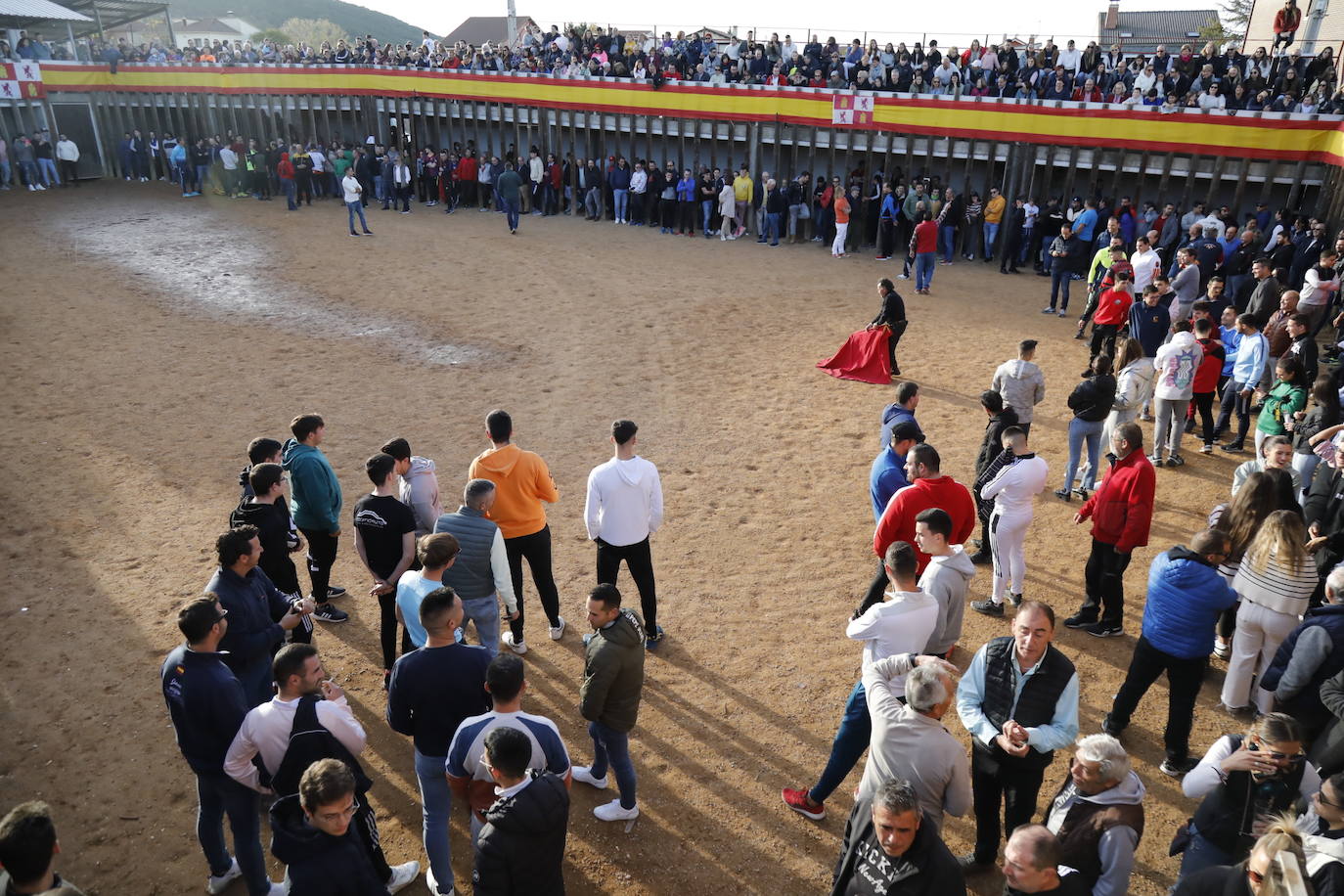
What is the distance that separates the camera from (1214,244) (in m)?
14.2

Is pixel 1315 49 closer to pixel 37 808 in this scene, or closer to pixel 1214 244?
pixel 1214 244

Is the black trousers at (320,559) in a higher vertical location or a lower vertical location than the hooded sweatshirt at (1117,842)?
lower

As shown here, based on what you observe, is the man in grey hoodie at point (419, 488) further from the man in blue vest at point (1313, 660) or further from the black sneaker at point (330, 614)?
the man in blue vest at point (1313, 660)

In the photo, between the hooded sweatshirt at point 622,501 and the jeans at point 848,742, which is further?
the hooded sweatshirt at point 622,501

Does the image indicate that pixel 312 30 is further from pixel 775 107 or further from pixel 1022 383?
pixel 1022 383

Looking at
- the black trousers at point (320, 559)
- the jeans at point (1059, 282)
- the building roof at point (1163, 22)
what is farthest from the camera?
the building roof at point (1163, 22)

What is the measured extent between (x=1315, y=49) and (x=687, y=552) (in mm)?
19729

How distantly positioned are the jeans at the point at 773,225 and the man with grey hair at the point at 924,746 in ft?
60.0

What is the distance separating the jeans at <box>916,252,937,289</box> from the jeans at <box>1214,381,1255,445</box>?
6.82 m

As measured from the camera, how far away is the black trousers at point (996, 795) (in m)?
4.06

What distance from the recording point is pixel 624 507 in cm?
578

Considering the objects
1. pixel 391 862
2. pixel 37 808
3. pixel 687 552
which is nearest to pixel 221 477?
pixel 687 552

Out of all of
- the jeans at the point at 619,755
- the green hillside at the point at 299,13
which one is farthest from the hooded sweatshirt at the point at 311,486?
the green hillside at the point at 299,13

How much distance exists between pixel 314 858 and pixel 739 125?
2222 cm
